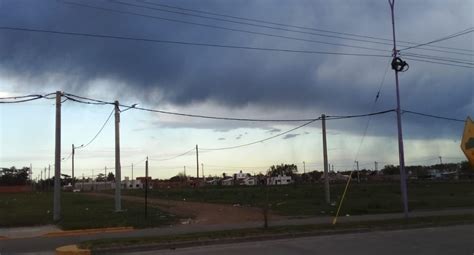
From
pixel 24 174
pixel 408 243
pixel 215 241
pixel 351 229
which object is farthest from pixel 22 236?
pixel 24 174

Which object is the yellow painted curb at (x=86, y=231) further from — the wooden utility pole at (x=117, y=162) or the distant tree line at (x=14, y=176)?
the distant tree line at (x=14, y=176)

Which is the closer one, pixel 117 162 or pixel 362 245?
pixel 362 245

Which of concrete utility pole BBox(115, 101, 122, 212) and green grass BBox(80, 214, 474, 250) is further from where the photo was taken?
concrete utility pole BBox(115, 101, 122, 212)

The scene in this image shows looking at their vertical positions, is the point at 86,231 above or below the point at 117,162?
below

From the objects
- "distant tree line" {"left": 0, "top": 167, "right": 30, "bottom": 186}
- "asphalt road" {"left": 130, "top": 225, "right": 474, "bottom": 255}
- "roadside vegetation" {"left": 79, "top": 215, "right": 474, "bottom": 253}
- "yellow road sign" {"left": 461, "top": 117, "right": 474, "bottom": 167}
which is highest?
"distant tree line" {"left": 0, "top": 167, "right": 30, "bottom": 186}

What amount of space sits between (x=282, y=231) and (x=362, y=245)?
3753 mm

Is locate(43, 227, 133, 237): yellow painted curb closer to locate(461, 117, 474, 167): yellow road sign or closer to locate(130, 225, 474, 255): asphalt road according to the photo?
locate(130, 225, 474, 255): asphalt road

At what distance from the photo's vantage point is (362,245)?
14539mm

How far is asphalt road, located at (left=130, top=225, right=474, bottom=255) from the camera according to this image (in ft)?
43.4

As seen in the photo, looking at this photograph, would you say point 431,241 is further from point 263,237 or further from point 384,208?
point 384,208

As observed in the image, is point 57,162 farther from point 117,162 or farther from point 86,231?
point 86,231

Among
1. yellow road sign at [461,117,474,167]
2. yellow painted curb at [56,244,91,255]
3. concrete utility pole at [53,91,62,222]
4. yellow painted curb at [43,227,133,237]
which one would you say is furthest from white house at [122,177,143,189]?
yellow road sign at [461,117,474,167]

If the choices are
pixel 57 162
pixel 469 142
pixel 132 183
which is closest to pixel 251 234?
pixel 469 142

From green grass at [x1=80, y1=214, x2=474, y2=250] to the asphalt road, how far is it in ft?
2.63
